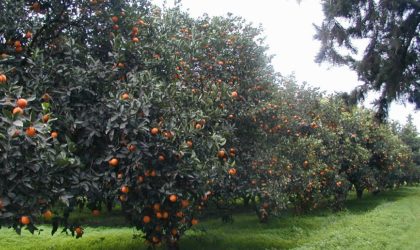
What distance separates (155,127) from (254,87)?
22.6 ft

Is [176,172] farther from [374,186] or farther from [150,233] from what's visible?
[374,186]

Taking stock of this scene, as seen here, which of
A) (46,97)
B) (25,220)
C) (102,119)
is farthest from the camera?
(102,119)

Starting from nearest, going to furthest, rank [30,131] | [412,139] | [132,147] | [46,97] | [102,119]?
1. [30,131]
2. [132,147]
3. [46,97]
4. [102,119]
5. [412,139]

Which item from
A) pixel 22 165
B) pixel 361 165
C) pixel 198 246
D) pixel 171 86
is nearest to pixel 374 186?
pixel 361 165

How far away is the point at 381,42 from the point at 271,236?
8948mm

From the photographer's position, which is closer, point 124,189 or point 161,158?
point 124,189

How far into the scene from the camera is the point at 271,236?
15.3 metres

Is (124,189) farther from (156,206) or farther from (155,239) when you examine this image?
(155,239)

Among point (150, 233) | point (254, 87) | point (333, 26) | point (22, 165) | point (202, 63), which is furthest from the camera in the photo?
point (254, 87)

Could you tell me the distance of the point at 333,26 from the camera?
8.54m

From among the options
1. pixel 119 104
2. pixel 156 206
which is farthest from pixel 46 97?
pixel 156 206

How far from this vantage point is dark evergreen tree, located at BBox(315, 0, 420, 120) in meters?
8.14

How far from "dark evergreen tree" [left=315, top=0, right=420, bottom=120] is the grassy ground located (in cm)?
589

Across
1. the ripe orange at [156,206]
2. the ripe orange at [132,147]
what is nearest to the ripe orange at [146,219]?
the ripe orange at [156,206]
